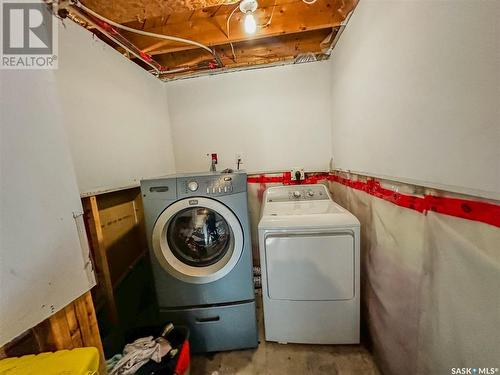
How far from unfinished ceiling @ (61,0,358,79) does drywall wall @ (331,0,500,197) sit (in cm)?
48

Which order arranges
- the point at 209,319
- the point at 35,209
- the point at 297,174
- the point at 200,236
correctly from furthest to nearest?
the point at 297,174 → the point at 200,236 → the point at 209,319 → the point at 35,209

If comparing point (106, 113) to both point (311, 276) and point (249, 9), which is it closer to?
point (249, 9)

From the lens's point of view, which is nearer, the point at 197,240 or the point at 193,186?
the point at 193,186

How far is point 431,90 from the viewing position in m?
0.69

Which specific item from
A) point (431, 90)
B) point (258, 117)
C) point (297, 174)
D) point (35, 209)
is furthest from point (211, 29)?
point (35, 209)

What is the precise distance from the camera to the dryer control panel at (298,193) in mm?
1894

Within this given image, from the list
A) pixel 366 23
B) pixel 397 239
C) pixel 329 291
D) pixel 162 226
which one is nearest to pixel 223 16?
pixel 366 23

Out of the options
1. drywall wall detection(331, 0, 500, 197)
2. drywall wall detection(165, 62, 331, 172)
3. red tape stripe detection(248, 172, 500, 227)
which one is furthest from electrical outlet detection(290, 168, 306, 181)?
drywall wall detection(331, 0, 500, 197)

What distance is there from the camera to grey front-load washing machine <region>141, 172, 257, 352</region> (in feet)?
4.00

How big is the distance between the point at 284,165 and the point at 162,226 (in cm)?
142

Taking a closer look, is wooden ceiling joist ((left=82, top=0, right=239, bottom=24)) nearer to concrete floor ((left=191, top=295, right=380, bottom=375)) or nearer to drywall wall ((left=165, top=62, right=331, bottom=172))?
drywall wall ((left=165, top=62, right=331, bottom=172))

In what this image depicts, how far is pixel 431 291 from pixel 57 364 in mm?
1186

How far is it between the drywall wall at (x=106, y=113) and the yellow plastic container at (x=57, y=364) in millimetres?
891

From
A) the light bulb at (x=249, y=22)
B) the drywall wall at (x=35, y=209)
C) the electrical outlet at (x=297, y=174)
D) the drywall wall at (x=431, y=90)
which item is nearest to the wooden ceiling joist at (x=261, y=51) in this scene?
the light bulb at (x=249, y=22)
